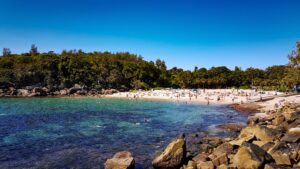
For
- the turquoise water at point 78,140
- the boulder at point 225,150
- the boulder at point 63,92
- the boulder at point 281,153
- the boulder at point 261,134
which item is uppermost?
the boulder at point 63,92

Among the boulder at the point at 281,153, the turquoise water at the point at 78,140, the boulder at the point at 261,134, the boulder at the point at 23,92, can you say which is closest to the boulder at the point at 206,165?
the boulder at the point at 281,153

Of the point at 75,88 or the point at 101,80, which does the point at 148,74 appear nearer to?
the point at 101,80

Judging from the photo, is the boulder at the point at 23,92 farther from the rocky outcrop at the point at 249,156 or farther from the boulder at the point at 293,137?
the boulder at the point at 293,137

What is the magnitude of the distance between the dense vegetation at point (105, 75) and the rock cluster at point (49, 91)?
10.7 feet

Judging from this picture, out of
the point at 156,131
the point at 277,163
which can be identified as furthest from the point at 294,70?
the point at 277,163

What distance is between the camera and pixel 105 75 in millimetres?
128750

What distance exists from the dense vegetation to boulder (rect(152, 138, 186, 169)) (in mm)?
87290

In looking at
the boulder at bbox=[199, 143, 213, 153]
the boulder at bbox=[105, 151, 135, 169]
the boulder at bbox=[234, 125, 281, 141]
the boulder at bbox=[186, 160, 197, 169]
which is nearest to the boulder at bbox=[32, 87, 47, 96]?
the boulder at bbox=[199, 143, 213, 153]

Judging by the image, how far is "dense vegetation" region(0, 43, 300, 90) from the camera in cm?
10981

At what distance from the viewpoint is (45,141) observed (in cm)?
2716

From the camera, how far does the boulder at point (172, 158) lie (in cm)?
1788

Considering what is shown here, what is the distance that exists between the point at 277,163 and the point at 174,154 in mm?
6267

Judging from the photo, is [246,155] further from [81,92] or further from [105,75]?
[105,75]

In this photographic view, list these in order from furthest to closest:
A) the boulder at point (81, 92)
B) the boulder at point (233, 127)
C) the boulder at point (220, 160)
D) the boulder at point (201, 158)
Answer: the boulder at point (81, 92) → the boulder at point (233, 127) → the boulder at point (201, 158) → the boulder at point (220, 160)
